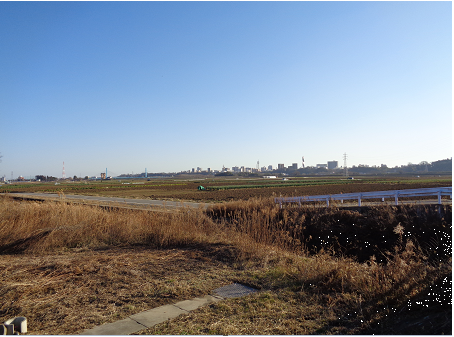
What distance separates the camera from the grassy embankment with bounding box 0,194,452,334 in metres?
4.43

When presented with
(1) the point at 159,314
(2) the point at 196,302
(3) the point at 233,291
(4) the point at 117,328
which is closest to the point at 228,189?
(3) the point at 233,291

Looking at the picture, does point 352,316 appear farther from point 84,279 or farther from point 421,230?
point 421,230

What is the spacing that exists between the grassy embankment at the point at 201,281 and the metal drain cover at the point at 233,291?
0.19m

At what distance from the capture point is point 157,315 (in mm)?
4770

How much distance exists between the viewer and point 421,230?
14.5 m

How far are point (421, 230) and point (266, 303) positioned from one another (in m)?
12.5

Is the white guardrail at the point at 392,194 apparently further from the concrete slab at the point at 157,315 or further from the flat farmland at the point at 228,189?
the concrete slab at the point at 157,315

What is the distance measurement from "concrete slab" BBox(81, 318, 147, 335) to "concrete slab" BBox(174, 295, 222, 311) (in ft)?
2.69

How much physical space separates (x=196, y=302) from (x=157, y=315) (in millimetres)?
722

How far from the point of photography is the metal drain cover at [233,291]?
5.61 metres

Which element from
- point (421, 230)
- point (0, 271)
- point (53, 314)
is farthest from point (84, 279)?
point (421, 230)

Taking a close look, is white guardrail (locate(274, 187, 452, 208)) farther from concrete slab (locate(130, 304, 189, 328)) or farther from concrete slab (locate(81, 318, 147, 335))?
concrete slab (locate(81, 318, 147, 335))

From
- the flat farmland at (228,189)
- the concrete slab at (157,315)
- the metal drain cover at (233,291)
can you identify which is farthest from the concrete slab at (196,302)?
the flat farmland at (228,189)

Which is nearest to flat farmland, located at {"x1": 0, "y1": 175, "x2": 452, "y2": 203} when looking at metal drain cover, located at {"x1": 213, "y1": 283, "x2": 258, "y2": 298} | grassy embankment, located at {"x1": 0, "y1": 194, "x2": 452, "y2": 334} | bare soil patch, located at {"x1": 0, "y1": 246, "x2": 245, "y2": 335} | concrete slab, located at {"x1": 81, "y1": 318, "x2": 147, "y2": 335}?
grassy embankment, located at {"x1": 0, "y1": 194, "x2": 452, "y2": 334}
